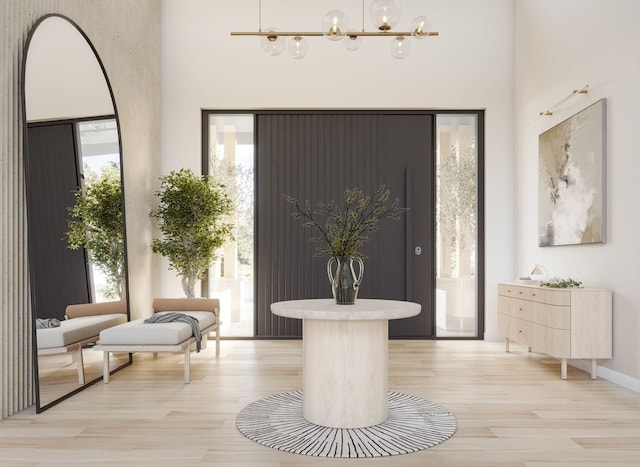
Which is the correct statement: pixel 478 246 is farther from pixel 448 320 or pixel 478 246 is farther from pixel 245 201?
pixel 245 201

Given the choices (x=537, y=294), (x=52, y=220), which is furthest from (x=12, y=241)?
(x=537, y=294)

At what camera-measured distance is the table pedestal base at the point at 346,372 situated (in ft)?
9.67

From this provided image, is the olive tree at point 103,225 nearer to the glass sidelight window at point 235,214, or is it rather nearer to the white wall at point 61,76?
the white wall at point 61,76

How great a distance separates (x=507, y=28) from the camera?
6.10m

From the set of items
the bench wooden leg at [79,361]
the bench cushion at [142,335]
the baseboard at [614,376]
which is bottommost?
the baseboard at [614,376]

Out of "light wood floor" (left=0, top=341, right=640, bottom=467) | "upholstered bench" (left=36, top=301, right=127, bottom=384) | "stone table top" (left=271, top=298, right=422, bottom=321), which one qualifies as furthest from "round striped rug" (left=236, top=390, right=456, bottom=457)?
"upholstered bench" (left=36, top=301, right=127, bottom=384)

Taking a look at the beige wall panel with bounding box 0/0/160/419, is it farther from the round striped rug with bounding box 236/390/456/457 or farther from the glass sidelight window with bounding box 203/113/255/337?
the round striped rug with bounding box 236/390/456/457

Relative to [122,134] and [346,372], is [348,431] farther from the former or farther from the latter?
[122,134]

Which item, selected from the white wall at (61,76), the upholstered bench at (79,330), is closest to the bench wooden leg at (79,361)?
the upholstered bench at (79,330)

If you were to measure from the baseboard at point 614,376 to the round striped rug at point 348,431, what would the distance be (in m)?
1.55

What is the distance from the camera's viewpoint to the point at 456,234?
20.2 feet

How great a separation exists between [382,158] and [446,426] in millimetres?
3744

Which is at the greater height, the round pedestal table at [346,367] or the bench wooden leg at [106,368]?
the round pedestal table at [346,367]

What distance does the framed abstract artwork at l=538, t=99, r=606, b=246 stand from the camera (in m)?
4.28
